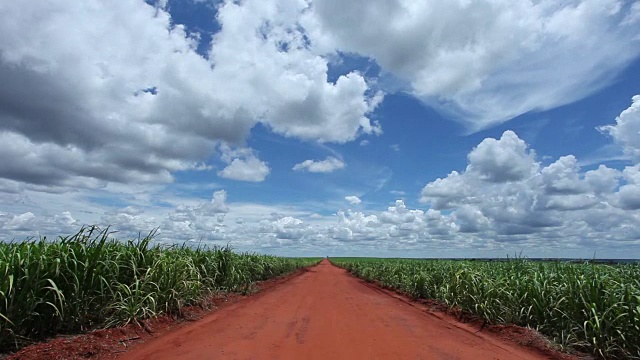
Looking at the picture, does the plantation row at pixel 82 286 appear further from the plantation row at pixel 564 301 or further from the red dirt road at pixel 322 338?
the plantation row at pixel 564 301

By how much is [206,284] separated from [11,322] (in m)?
8.92

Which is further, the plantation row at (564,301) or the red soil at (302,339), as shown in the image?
the plantation row at (564,301)

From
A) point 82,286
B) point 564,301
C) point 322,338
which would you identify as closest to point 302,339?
point 322,338

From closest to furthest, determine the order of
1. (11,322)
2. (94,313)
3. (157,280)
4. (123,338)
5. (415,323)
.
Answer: (11,322), (123,338), (94,313), (157,280), (415,323)

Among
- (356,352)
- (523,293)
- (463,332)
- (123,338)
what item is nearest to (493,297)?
(523,293)

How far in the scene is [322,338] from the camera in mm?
7914

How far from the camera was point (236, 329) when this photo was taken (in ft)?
28.4

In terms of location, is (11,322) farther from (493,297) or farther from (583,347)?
(493,297)

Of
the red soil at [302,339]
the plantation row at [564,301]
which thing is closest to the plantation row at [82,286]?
the red soil at [302,339]

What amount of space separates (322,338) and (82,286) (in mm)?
4672

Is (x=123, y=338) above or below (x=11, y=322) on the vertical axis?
below

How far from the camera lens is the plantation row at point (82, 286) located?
6.14 metres

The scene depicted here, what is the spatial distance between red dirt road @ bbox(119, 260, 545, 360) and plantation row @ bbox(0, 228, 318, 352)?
40.3 inches

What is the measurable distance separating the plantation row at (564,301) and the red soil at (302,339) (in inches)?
23.0
